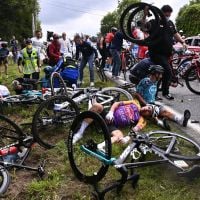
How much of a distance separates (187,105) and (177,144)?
3504 millimetres

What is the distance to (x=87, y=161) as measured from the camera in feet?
18.4

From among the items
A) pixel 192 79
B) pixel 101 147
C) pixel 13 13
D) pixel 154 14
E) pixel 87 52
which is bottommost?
pixel 13 13

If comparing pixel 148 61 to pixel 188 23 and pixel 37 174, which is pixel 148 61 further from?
pixel 188 23

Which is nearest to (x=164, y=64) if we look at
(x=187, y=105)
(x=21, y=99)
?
(x=187, y=105)

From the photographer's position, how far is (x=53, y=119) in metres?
6.98

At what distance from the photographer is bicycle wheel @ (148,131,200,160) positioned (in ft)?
17.8

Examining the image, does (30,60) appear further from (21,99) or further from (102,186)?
(102,186)

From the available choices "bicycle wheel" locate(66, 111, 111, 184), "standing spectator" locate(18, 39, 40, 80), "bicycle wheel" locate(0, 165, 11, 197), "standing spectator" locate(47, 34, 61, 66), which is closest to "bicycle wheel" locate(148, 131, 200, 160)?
"bicycle wheel" locate(66, 111, 111, 184)

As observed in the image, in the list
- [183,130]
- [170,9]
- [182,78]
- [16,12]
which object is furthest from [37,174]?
[16,12]

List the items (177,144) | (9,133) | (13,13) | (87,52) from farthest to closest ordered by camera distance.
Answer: (13,13) → (87,52) → (177,144) → (9,133)

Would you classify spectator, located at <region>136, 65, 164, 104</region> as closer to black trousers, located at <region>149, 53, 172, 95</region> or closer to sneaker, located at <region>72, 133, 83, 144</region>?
black trousers, located at <region>149, 53, 172, 95</region>

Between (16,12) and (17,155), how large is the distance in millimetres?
49412

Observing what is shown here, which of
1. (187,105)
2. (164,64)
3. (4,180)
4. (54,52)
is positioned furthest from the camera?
(54,52)

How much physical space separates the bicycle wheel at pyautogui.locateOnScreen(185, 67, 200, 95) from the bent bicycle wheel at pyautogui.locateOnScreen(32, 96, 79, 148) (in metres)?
4.86
